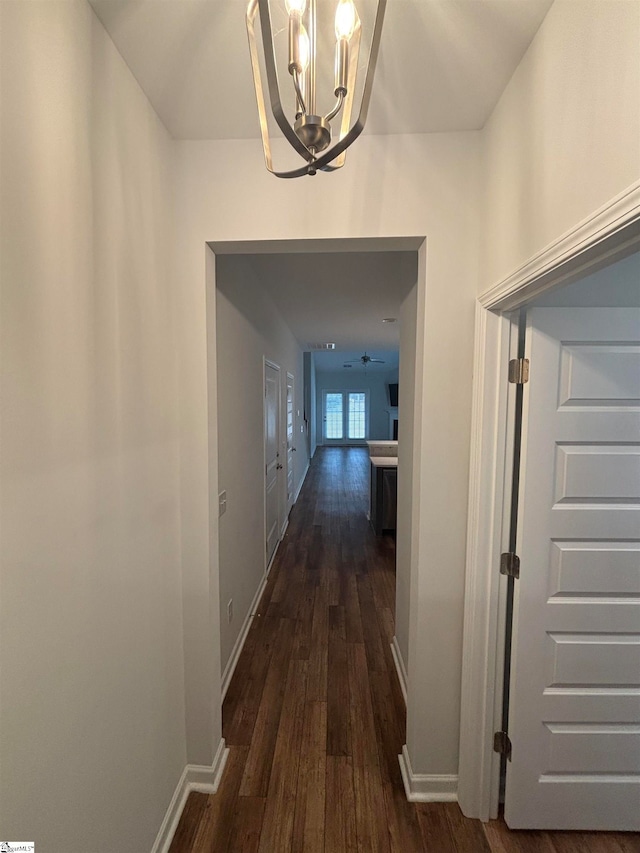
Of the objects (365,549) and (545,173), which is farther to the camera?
(365,549)

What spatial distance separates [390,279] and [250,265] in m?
1.18

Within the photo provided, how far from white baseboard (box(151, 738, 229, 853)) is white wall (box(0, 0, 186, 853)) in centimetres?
10

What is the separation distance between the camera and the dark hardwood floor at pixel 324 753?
1424 millimetres

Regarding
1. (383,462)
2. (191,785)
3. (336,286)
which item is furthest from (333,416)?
(191,785)

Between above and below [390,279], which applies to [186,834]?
below

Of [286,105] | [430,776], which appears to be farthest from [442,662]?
[286,105]

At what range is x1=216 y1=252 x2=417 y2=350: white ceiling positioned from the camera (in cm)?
261

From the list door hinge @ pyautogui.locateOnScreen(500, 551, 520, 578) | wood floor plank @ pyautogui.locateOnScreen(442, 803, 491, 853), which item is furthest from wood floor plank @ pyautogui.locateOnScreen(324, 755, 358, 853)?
door hinge @ pyautogui.locateOnScreen(500, 551, 520, 578)

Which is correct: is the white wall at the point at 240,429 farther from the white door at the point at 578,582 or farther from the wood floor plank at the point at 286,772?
the white door at the point at 578,582

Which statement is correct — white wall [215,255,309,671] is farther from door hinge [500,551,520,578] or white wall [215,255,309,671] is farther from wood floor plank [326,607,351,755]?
door hinge [500,551,520,578]

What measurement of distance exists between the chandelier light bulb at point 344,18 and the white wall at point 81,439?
0.65m

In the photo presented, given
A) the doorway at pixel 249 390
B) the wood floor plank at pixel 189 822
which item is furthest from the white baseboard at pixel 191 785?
the doorway at pixel 249 390

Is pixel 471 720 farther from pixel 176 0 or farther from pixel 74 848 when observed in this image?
pixel 176 0

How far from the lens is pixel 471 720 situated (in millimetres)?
1472
